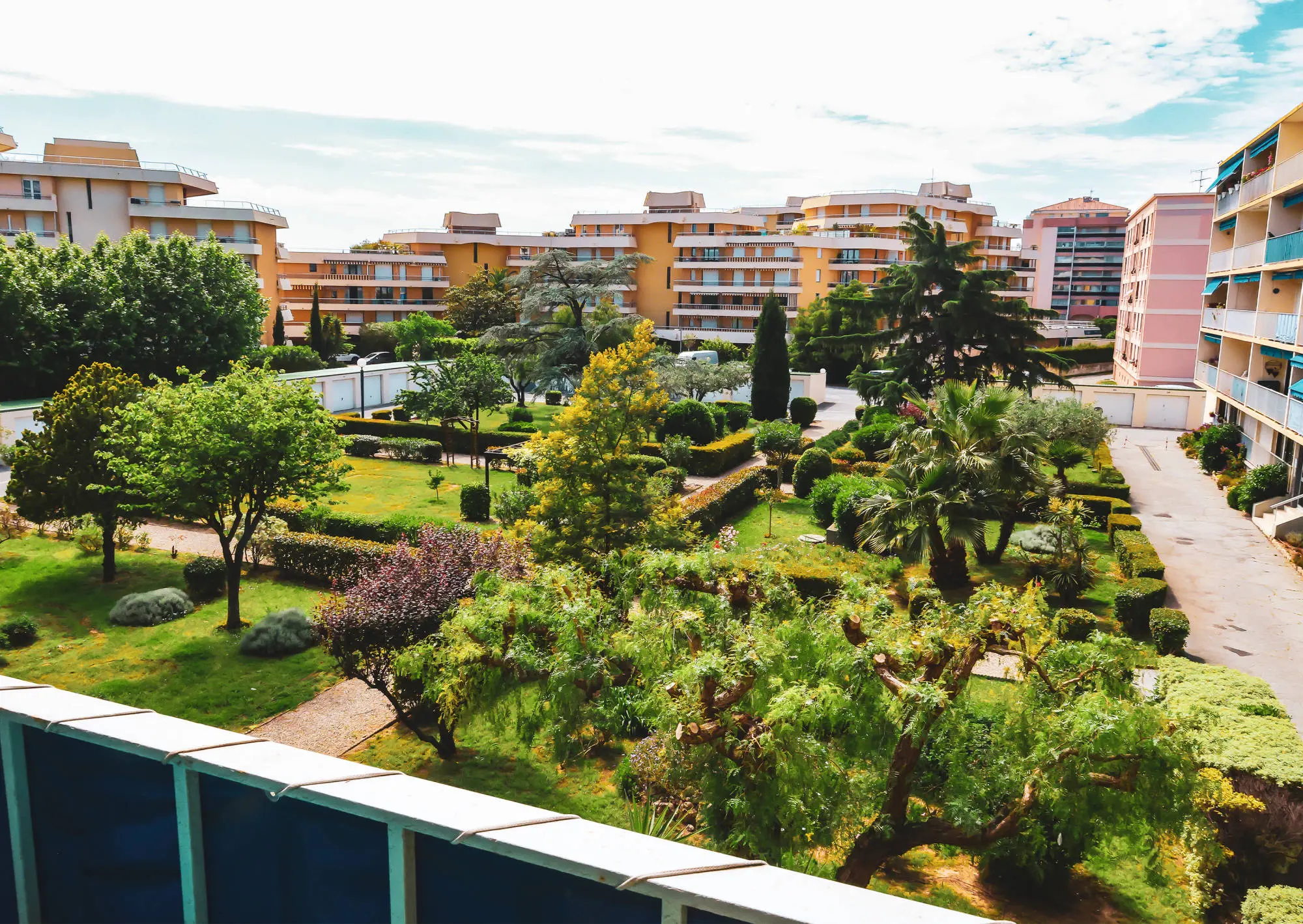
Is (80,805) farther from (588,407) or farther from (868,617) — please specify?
(588,407)

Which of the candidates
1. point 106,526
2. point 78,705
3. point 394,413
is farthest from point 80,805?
point 394,413

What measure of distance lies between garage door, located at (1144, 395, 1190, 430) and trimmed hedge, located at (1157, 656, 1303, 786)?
3752cm

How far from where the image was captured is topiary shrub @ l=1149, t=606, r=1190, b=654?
53.6ft

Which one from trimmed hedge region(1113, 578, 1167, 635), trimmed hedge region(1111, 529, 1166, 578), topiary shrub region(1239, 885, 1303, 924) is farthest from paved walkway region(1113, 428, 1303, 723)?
topiary shrub region(1239, 885, 1303, 924)

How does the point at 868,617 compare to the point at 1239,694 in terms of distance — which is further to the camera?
the point at 1239,694

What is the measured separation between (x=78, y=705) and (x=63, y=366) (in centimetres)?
3907

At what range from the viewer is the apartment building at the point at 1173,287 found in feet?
172

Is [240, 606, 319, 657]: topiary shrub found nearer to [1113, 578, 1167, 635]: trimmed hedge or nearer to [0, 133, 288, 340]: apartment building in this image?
[1113, 578, 1167, 635]: trimmed hedge

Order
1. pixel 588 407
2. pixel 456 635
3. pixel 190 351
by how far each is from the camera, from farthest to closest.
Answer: pixel 190 351, pixel 588 407, pixel 456 635

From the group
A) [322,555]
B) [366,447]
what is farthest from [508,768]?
[366,447]

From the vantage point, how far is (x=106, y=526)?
65.7 ft

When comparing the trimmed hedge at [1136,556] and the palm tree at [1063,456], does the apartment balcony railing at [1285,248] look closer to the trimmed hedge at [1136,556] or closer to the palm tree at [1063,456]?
the palm tree at [1063,456]

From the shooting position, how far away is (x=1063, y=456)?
94.0ft

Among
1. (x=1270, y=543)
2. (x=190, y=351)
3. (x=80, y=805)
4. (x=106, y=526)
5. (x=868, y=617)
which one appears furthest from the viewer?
(x=190, y=351)
